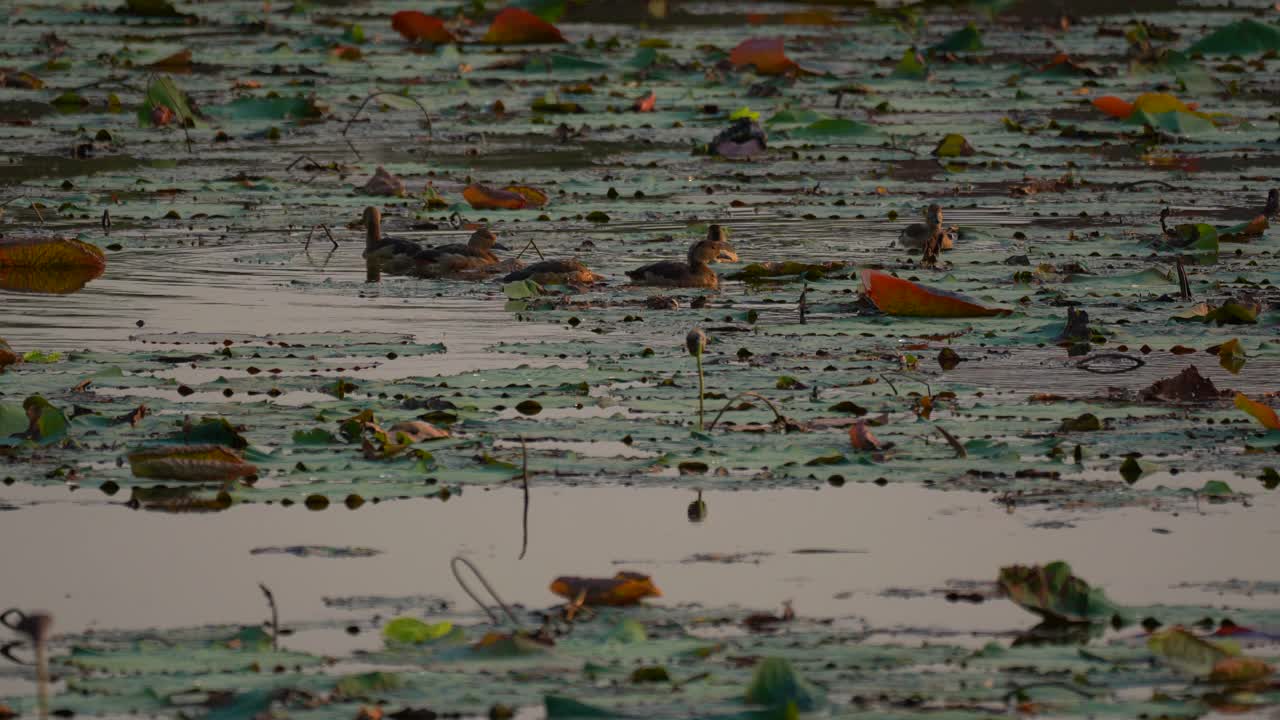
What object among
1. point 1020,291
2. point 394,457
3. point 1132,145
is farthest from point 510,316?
point 1132,145

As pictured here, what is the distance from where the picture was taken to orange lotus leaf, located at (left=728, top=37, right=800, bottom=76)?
67.9 feet

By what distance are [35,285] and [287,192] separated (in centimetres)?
329

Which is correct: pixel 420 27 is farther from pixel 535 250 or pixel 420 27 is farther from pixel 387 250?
pixel 387 250

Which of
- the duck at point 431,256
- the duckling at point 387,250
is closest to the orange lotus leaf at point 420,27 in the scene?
the duckling at point 387,250

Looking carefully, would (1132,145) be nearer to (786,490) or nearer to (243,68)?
(243,68)

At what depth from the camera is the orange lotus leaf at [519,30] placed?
22.6 metres

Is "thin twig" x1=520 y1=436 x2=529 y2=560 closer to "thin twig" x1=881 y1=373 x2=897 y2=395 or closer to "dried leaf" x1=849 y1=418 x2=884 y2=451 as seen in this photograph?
"dried leaf" x1=849 y1=418 x2=884 y2=451

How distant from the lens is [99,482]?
6691mm

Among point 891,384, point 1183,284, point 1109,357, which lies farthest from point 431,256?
point 891,384

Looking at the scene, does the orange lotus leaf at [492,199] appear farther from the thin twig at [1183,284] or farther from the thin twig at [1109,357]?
the thin twig at [1109,357]

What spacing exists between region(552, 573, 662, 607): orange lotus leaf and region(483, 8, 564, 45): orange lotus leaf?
17.3 metres

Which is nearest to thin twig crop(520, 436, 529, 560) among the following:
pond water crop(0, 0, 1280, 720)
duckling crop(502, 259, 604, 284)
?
pond water crop(0, 0, 1280, 720)

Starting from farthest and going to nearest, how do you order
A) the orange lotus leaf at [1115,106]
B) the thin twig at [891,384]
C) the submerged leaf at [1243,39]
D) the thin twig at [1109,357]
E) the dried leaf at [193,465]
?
the submerged leaf at [1243,39] → the orange lotus leaf at [1115,106] → the thin twig at [1109,357] → the thin twig at [891,384] → the dried leaf at [193,465]

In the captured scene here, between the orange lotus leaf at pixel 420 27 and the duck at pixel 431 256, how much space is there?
11559 mm
